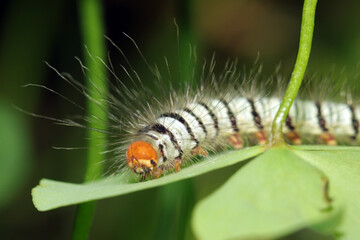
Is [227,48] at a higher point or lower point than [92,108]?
lower

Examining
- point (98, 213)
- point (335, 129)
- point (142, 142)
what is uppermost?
point (142, 142)

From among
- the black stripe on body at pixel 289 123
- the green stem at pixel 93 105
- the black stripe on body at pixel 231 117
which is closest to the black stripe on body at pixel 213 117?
the black stripe on body at pixel 231 117

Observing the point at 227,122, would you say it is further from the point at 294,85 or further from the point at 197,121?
the point at 294,85

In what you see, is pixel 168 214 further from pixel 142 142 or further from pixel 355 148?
pixel 355 148

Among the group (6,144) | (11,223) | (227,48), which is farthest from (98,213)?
(227,48)

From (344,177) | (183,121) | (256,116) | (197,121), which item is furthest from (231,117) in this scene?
(344,177)

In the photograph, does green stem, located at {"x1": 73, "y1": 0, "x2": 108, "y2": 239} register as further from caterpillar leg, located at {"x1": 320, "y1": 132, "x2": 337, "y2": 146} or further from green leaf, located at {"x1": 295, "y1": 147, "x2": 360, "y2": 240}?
caterpillar leg, located at {"x1": 320, "y1": 132, "x2": 337, "y2": 146}

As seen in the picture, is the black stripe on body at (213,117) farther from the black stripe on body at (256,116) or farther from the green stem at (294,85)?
the green stem at (294,85)
